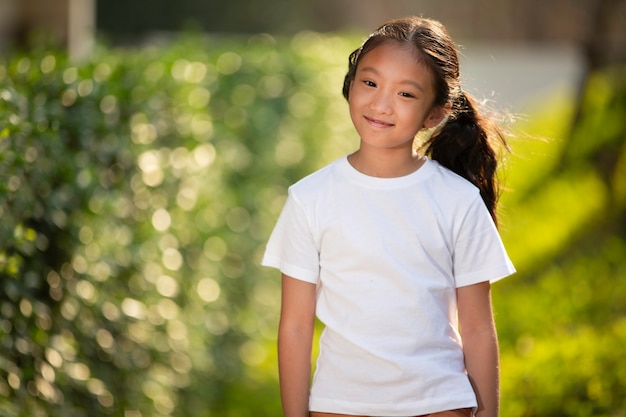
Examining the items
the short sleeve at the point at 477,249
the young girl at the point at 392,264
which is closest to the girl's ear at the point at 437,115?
the young girl at the point at 392,264

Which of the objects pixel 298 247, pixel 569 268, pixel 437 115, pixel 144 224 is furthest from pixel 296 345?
pixel 569 268

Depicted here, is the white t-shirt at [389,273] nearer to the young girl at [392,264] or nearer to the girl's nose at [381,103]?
the young girl at [392,264]

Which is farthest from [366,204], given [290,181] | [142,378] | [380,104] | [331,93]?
[331,93]

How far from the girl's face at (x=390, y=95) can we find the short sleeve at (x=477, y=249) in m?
0.27

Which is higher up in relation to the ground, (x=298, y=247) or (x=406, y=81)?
(x=406, y=81)

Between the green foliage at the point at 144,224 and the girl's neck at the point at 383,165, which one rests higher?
the girl's neck at the point at 383,165

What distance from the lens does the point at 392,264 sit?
247 centimetres

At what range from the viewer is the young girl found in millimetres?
2465

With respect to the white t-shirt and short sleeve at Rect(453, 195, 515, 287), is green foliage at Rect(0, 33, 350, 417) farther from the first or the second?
short sleeve at Rect(453, 195, 515, 287)

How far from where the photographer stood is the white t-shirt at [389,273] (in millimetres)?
2459

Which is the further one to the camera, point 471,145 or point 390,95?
point 471,145

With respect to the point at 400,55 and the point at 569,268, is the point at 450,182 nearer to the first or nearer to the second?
the point at 400,55

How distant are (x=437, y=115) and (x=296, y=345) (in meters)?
0.70

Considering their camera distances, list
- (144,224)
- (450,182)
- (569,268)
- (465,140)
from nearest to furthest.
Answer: (450,182)
(465,140)
(144,224)
(569,268)
